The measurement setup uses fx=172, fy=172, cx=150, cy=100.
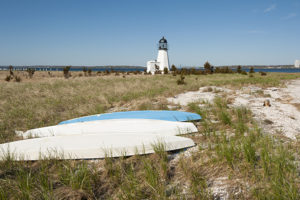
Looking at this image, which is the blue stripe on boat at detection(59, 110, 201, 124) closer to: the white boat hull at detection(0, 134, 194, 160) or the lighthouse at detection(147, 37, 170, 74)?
the white boat hull at detection(0, 134, 194, 160)

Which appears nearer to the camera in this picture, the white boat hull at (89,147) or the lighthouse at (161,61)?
the white boat hull at (89,147)

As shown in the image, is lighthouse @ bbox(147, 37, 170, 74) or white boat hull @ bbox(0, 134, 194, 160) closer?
white boat hull @ bbox(0, 134, 194, 160)

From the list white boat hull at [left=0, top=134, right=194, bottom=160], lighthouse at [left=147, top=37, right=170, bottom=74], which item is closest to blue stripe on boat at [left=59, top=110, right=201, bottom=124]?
white boat hull at [left=0, top=134, right=194, bottom=160]

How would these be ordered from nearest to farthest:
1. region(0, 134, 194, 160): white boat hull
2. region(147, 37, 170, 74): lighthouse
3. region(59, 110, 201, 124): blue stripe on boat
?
1. region(0, 134, 194, 160): white boat hull
2. region(59, 110, 201, 124): blue stripe on boat
3. region(147, 37, 170, 74): lighthouse

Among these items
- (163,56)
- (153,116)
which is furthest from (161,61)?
(153,116)

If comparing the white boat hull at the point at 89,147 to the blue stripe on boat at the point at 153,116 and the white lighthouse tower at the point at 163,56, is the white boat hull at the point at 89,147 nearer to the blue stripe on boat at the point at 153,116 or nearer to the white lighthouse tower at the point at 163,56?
the blue stripe on boat at the point at 153,116

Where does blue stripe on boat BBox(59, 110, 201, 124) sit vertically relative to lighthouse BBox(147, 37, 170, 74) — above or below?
below

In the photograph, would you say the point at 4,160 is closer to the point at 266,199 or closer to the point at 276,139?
the point at 266,199

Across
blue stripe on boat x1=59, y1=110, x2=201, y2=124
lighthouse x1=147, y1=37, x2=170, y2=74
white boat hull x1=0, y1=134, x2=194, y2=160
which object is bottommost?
white boat hull x1=0, y1=134, x2=194, y2=160

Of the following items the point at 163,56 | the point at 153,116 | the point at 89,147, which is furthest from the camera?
the point at 163,56

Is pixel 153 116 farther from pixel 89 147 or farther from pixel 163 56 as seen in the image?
pixel 163 56

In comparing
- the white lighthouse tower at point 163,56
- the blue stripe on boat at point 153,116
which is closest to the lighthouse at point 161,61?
the white lighthouse tower at point 163,56

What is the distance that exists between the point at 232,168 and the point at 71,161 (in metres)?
2.14

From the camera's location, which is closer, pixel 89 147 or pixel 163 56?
pixel 89 147
